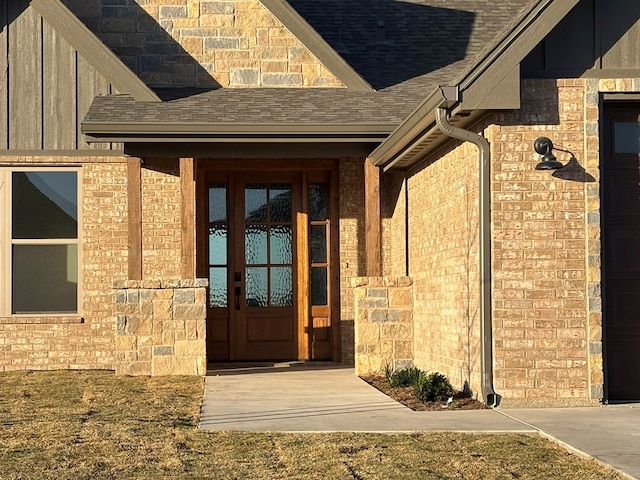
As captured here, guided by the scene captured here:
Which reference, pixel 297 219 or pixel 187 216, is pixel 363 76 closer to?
pixel 297 219

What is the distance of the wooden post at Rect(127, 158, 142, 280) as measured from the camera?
43.5ft

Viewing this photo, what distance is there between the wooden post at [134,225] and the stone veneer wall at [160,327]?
26 cm

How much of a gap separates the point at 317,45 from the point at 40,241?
4.58m

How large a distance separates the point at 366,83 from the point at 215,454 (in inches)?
313

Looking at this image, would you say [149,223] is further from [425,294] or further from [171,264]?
[425,294]

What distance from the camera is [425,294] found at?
42.1 ft

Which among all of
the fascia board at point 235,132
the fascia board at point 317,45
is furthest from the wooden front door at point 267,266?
the fascia board at point 235,132

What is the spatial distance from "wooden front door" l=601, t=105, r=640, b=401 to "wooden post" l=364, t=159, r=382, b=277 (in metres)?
3.50

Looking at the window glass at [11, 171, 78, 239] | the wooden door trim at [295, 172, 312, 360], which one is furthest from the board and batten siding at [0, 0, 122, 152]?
the wooden door trim at [295, 172, 312, 360]

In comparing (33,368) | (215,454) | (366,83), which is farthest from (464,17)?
(215,454)

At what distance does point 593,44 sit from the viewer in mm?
10320

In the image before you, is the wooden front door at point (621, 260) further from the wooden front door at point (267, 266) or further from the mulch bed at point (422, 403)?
the wooden front door at point (267, 266)

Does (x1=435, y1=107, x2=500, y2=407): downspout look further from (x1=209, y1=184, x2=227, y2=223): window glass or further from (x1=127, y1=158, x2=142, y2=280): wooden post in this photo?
(x1=209, y1=184, x2=227, y2=223): window glass

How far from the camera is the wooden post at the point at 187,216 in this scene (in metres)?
13.4
